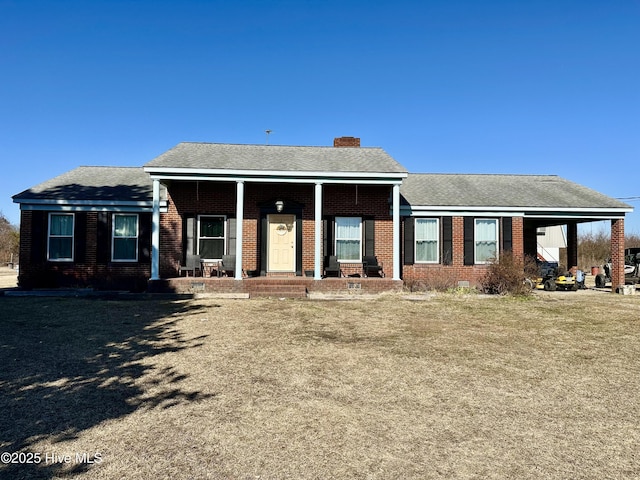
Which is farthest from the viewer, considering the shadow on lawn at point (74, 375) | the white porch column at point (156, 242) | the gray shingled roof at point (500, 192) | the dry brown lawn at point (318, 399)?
the gray shingled roof at point (500, 192)

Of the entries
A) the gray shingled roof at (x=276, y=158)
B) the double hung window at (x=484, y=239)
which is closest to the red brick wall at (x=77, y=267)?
the gray shingled roof at (x=276, y=158)

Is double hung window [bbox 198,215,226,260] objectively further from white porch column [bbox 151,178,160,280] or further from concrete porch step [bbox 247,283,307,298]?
concrete porch step [bbox 247,283,307,298]

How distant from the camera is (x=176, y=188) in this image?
1469cm

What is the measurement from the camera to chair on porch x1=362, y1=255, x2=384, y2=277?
1440 cm

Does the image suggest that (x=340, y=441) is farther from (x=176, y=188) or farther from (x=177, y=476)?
(x=176, y=188)

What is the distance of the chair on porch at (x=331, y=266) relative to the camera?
45.9 ft

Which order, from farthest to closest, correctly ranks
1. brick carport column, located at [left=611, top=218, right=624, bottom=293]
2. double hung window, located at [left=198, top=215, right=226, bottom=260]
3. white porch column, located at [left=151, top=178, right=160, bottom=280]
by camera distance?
brick carport column, located at [left=611, top=218, right=624, bottom=293]
double hung window, located at [left=198, top=215, right=226, bottom=260]
white porch column, located at [left=151, top=178, right=160, bottom=280]

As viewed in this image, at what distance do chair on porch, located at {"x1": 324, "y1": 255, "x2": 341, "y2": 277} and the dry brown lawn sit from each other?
18.0 feet

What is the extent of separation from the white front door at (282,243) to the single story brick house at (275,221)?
0.12 ft

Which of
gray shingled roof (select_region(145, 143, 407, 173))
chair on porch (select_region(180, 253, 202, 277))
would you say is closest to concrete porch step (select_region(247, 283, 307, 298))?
chair on porch (select_region(180, 253, 202, 277))

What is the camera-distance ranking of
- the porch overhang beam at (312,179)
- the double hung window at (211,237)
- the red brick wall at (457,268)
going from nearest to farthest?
1. the porch overhang beam at (312,179)
2. the double hung window at (211,237)
3. the red brick wall at (457,268)

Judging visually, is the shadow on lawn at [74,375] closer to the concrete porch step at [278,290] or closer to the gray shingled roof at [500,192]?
the concrete porch step at [278,290]

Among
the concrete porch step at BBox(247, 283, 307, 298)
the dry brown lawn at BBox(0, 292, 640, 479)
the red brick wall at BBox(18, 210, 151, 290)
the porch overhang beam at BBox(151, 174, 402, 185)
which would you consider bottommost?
the dry brown lawn at BBox(0, 292, 640, 479)

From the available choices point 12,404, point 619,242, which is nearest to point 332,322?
point 12,404
